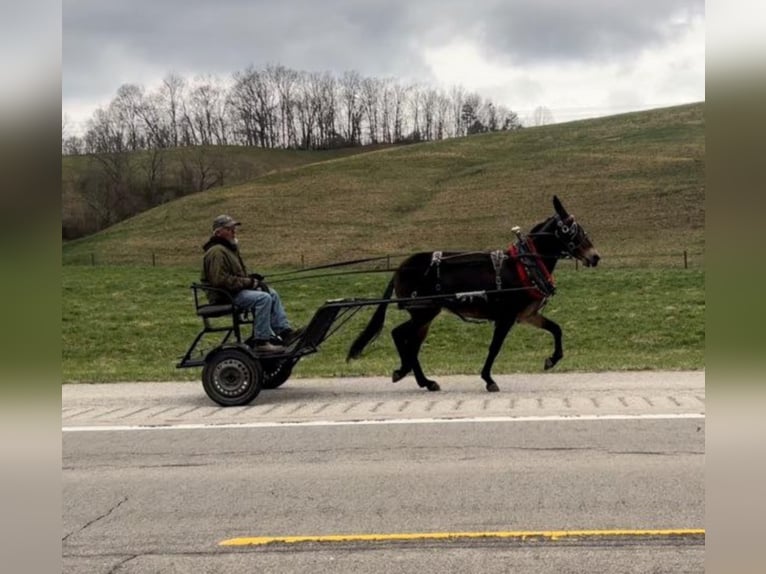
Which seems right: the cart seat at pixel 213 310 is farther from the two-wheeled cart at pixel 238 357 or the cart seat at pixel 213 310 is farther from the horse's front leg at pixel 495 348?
the horse's front leg at pixel 495 348

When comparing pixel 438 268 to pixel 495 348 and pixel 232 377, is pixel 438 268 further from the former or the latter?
pixel 232 377

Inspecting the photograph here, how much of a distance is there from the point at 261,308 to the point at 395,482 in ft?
13.3

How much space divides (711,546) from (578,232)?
9150 millimetres

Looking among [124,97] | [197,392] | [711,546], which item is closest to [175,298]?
[197,392]

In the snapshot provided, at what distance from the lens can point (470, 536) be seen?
4820mm

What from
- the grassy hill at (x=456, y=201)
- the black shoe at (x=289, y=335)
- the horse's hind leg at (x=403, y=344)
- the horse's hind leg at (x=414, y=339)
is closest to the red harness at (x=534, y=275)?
the horse's hind leg at (x=414, y=339)

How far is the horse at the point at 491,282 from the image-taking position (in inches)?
396

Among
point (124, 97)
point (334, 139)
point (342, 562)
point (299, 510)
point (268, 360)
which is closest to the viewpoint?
point (124, 97)

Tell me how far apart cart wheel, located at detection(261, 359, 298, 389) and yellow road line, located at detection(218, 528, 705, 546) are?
494 centimetres

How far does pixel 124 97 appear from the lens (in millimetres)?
2766

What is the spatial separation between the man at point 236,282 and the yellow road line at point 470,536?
4.77m

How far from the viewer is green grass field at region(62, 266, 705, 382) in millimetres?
13055

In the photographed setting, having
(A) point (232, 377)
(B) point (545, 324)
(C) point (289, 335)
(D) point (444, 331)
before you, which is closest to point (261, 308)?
(C) point (289, 335)

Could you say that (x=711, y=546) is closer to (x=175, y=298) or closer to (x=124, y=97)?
(x=124, y=97)
